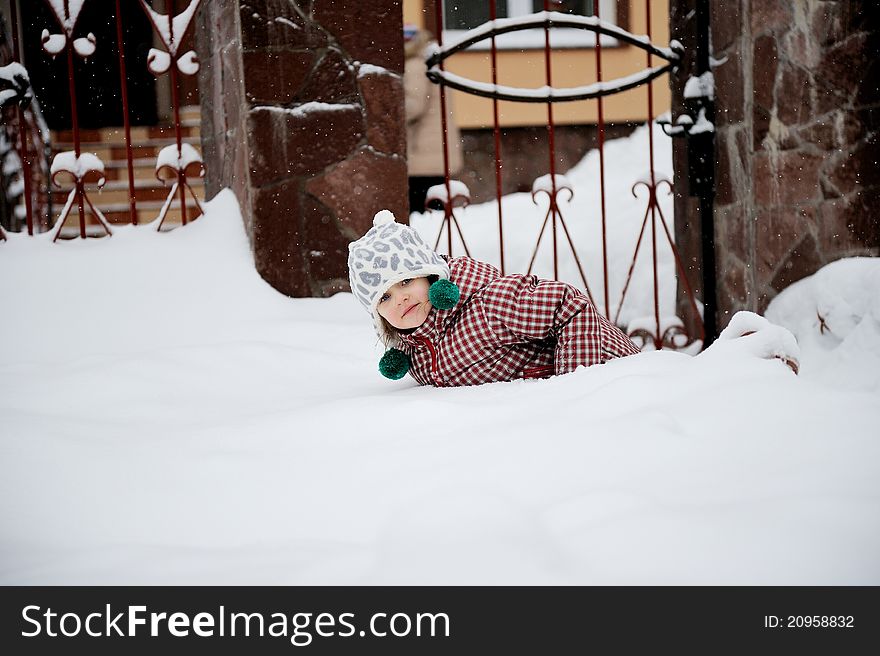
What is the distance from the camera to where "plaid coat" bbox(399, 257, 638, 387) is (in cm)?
189

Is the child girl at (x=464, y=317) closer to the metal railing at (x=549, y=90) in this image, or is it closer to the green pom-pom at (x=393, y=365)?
the green pom-pom at (x=393, y=365)

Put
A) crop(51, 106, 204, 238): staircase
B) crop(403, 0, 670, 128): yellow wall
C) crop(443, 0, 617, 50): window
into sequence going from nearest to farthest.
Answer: crop(51, 106, 204, 238): staircase
crop(403, 0, 670, 128): yellow wall
crop(443, 0, 617, 50): window

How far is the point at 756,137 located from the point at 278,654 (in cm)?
268

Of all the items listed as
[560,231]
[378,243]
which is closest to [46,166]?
[560,231]

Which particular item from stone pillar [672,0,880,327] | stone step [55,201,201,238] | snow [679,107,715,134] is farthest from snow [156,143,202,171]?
stone step [55,201,201,238]

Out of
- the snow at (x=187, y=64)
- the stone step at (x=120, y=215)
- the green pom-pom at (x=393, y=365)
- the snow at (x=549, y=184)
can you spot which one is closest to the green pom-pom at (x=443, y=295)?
the green pom-pom at (x=393, y=365)

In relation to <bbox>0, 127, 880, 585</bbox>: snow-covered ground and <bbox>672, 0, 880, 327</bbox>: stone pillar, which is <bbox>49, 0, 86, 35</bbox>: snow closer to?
<bbox>0, 127, 880, 585</bbox>: snow-covered ground

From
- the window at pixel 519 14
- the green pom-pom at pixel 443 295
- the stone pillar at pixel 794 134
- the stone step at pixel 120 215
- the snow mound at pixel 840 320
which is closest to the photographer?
the green pom-pom at pixel 443 295

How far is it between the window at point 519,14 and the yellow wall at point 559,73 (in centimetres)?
9

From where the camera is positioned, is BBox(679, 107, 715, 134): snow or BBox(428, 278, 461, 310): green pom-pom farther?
BBox(679, 107, 715, 134): snow

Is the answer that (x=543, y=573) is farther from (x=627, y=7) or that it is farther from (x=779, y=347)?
(x=627, y=7)

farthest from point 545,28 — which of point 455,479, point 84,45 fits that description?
point 455,479

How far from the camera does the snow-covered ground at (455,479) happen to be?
3.15ft

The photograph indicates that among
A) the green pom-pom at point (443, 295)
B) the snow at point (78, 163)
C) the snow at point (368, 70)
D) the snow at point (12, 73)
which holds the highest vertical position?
the snow at point (12, 73)
